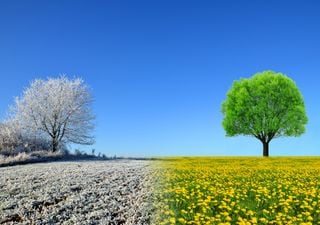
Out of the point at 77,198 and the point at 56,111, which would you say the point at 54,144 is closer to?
the point at 56,111

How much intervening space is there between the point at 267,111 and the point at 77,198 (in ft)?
132

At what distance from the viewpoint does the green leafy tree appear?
157ft

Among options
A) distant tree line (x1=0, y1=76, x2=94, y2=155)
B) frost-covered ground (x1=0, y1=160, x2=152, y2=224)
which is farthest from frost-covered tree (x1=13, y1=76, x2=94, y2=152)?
frost-covered ground (x1=0, y1=160, x2=152, y2=224)

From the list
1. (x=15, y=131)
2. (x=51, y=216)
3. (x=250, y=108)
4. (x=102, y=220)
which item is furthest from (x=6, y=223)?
(x=250, y=108)

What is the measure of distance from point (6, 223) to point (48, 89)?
25679 millimetres

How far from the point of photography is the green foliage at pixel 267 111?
4784 cm

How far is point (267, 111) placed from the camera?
158 ft

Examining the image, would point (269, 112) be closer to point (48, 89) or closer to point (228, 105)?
point (228, 105)

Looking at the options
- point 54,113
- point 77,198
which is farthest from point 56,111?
point 77,198

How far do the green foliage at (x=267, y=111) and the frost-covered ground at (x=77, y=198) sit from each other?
118 ft

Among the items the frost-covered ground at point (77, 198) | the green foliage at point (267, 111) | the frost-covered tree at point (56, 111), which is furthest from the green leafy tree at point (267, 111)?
the frost-covered ground at point (77, 198)

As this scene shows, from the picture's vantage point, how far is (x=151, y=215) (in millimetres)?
9477

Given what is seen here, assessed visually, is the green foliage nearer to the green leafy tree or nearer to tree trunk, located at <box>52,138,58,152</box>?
the green leafy tree

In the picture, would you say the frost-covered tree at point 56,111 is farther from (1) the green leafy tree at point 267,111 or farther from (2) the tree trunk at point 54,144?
(1) the green leafy tree at point 267,111
